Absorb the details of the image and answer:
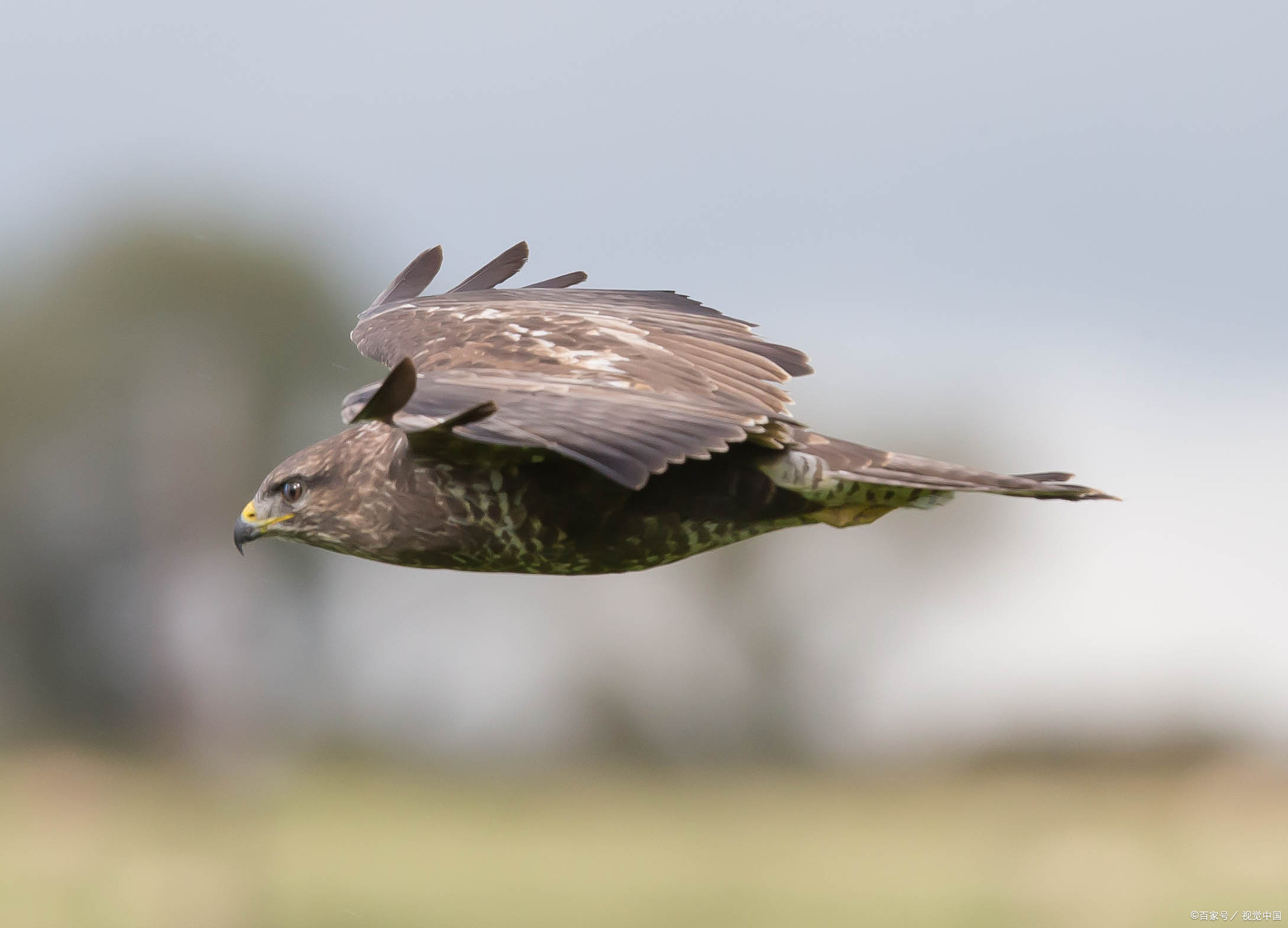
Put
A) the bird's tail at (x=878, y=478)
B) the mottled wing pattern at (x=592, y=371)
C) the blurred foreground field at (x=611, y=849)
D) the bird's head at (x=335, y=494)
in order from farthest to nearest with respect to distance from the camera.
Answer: the blurred foreground field at (x=611, y=849) → the bird's head at (x=335, y=494) → the bird's tail at (x=878, y=478) → the mottled wing pattern at (x=592, y=371)

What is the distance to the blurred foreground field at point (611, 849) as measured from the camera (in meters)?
40.4

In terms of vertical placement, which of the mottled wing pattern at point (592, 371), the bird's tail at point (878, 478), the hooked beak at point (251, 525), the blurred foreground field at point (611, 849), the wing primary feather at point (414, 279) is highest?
the wing primary feather at point (414, 279)

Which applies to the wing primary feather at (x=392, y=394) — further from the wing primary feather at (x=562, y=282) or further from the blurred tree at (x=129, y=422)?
the blurred tree at (x=129, y=422)

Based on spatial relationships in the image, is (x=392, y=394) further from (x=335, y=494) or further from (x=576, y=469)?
(x=335, y=494)

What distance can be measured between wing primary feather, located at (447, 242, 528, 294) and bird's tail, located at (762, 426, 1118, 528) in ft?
9.09

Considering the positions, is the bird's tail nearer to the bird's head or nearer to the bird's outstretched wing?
the bird's outstretched wing

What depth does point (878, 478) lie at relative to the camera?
6.09 meters

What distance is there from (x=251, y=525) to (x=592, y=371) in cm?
163

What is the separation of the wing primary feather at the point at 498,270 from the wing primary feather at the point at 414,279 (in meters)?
0.26

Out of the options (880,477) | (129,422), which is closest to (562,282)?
(880,477)

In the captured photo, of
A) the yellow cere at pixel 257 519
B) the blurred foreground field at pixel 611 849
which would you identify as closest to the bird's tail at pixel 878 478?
the yellow cere at pixel 257 519

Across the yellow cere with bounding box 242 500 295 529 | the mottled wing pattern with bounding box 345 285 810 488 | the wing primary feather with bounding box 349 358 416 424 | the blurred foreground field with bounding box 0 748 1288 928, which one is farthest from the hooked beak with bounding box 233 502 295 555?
the blurred foreground field with bounding box 0 748 1288 928

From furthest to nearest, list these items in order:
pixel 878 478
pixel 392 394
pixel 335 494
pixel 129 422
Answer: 1. pixel 129 422
2. pixel 335 494
3. pixel 878 478
4. pixel 392 394

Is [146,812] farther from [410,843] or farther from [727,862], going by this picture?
[727,862]
